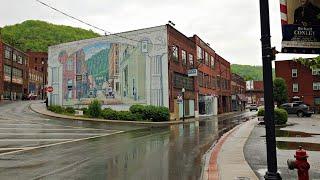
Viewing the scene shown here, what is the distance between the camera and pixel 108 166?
1100 cm

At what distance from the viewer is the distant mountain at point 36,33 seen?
73.8 meters

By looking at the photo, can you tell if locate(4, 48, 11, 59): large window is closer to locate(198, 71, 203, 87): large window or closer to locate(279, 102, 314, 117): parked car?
locate(198, 71, 203, 87): large window

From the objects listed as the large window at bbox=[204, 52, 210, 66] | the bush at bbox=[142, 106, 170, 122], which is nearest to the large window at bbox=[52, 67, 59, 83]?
the bush at bbox=[142, 106, 170, 122]

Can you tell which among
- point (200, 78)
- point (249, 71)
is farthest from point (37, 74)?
point (249, 71)

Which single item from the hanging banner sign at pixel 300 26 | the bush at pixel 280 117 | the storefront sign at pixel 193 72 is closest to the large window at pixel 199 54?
the storefront sign at pixel 193 72

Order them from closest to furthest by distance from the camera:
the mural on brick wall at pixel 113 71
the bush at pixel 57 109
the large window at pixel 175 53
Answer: the mural on brick wall at pixel 113 71 → the bush at pixel 57 109 → the large window at pixel 175 53

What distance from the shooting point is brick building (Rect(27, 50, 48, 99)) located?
101000 millimetres

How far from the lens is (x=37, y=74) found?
107 meters

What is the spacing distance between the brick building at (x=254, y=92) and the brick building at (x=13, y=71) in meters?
79.8

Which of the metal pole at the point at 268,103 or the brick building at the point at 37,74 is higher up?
the brick building at the point at 37,74

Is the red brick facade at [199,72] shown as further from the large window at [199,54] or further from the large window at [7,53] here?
the large window at [7,53]

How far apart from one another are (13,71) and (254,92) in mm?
89348

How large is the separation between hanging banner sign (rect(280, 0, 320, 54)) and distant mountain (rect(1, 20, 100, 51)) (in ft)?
216

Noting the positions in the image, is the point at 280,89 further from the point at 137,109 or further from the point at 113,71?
the point at 137,109
